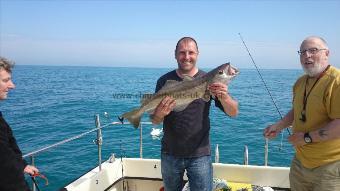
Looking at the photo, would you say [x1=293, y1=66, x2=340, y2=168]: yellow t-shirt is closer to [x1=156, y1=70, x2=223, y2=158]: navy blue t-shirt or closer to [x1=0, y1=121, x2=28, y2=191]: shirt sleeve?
[x1=156, y1=70, x2=223, y2=158]: navy blue t-shirt

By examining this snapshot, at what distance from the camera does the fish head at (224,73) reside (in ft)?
14.2

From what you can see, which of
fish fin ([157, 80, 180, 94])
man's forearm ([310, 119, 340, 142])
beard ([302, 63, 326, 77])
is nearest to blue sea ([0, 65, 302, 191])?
fish fin ([157, 80, 180, 94])

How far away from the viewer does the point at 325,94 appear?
3758 millimetres

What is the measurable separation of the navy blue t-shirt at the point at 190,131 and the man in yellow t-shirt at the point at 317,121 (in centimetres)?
113

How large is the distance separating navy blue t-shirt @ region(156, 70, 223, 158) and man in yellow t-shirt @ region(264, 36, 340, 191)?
3.71 feet

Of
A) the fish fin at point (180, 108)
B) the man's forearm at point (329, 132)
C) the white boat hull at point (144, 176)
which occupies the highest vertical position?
the fish fin at point (180, 108)

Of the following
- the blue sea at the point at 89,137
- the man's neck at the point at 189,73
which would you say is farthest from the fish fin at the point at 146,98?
the blue sea at the point at 89,137

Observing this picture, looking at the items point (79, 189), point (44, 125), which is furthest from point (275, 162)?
point (44, 125)

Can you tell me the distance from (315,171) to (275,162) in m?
9.83

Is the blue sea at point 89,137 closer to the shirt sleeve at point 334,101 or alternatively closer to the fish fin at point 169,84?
the fish fin at point 169,84

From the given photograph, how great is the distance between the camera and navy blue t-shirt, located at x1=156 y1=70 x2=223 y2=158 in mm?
4426

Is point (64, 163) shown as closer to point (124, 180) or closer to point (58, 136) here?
point (58, 136)

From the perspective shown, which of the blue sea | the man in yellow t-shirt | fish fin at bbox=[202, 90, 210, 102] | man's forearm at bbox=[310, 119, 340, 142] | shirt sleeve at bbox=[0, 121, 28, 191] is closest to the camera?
shirt sleeve at bbox=[0, 121, 28, 191]

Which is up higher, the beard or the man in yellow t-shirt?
the beard
